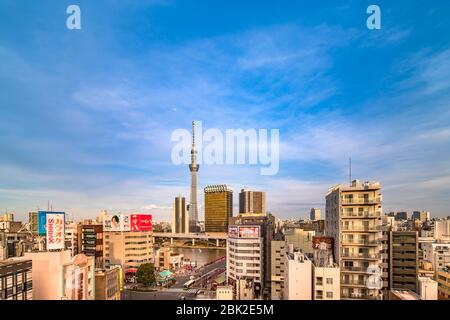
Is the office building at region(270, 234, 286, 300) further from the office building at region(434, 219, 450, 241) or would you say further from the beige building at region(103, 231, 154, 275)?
the office building at region(434, 219, 450, 241)

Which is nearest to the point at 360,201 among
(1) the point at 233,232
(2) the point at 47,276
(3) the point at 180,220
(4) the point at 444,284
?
(4) the point at 444,284

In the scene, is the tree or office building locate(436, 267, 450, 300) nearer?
office building locate(436, 267, 450, 300)

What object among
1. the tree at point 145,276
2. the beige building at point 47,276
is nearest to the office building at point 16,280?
the beige building at point 47,276

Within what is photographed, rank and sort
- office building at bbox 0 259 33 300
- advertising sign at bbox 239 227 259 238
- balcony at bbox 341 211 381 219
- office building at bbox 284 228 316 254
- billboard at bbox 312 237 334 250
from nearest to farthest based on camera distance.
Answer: office building at bbox 0 259 33 300 → balcony at bbox 341 211 381 219 → billboard at bbox 312 237 334 250 → advertising sign at bbox 239 227 259 238 → office building at bbox 284 228 316 254

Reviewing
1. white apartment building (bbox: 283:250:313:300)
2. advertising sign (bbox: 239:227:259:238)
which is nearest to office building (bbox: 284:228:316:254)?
advertising sign (bbox: 239:227:259:238)

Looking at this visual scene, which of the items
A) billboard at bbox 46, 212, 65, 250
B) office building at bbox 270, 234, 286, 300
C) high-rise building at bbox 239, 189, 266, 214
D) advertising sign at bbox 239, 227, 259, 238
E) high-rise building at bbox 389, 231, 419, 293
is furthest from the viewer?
high-rise building at bbox 239, 189, 266, 214

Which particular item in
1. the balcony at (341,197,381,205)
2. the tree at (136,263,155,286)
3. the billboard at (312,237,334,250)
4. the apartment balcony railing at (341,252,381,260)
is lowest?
the tree at (136,263,155,286)

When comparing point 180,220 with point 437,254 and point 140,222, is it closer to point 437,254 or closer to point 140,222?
point 140,222
